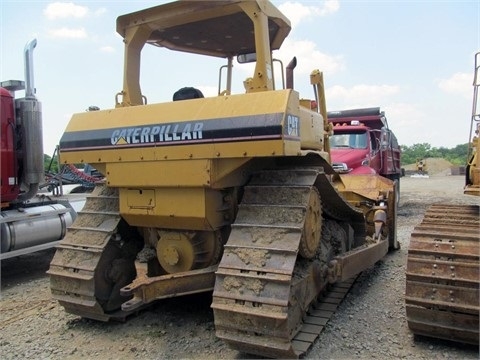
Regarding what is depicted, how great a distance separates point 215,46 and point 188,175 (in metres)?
1.98

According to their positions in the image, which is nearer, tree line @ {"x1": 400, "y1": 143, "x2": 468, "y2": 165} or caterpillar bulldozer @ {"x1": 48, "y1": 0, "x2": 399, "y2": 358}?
caterpillar bulldozer @ {"x1": 48, "y1": 0, "x2": 399, "y2": 358}

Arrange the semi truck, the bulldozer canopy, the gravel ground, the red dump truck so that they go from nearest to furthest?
1. the gravel ground
2. the bulldozer canopy
3. the semi truck
4. the red dump truck

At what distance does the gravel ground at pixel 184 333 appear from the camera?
3.56 metres

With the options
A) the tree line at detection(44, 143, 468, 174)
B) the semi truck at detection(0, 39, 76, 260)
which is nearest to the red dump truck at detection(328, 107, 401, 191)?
the semi truck at detection(0, 39, 76, 260)

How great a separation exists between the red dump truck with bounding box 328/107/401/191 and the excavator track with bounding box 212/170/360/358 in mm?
5244

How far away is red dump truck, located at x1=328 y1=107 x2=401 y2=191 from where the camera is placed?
34.0ft

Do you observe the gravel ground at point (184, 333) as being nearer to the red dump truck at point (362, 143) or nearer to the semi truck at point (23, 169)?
the semi truck at point (23, 169)

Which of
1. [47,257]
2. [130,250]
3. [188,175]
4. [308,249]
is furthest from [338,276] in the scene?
[47,257]

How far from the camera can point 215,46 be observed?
4934 millimetres

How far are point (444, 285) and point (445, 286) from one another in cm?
1

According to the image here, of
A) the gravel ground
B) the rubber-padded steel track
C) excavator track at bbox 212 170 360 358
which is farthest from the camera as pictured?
the rubber-padded steel track

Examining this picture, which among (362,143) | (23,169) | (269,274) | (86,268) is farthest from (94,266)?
(362,143)

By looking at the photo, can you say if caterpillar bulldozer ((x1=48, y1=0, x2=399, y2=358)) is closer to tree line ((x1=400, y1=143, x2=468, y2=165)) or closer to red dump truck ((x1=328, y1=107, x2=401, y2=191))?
red dump truck ((x1=328, y1=107, x2=401, y2=191))

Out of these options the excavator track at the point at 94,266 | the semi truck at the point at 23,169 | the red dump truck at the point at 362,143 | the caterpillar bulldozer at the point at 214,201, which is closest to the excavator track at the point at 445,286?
the caterpillar bulldozer at the point at 214,201
